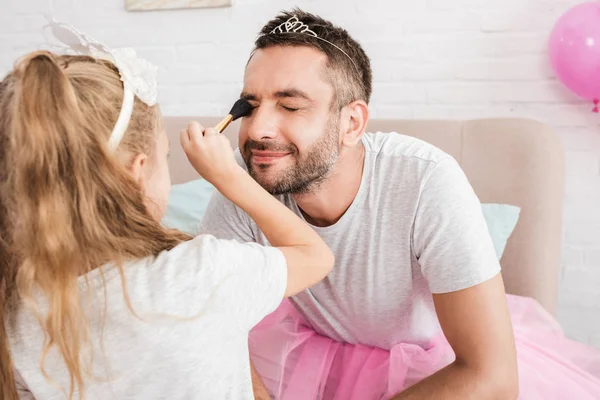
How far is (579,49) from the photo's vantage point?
172 centimetres

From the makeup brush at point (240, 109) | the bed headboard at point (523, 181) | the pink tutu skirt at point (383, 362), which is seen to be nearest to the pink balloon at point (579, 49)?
the bed headboard at point (523, 181)

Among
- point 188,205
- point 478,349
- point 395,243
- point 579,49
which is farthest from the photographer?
point 188,205

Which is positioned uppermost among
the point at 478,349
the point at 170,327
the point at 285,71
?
the point at 285,71

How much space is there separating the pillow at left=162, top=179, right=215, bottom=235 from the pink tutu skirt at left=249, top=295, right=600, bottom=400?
1.64 feet

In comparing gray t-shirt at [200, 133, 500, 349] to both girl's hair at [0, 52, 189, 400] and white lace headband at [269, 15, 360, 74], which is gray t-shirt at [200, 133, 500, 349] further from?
girl's hair at [0, 52, 189, 400]

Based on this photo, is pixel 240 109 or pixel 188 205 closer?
pixel 240 109

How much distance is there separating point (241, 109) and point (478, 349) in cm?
64

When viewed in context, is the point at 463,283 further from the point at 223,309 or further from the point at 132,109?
the point at 132,109

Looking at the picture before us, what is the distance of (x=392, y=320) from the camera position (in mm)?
1377

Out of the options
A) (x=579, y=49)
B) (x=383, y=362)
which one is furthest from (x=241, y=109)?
(x=579, y=49)

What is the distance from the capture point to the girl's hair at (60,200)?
0.78m

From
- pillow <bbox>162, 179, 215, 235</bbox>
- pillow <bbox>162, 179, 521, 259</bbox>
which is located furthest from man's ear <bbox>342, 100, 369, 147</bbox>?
pillow <bbox>162, 179, 215, 235</bbox>

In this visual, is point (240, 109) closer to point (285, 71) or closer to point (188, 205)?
point (285, 71)

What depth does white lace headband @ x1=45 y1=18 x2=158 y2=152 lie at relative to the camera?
2.88 ft
